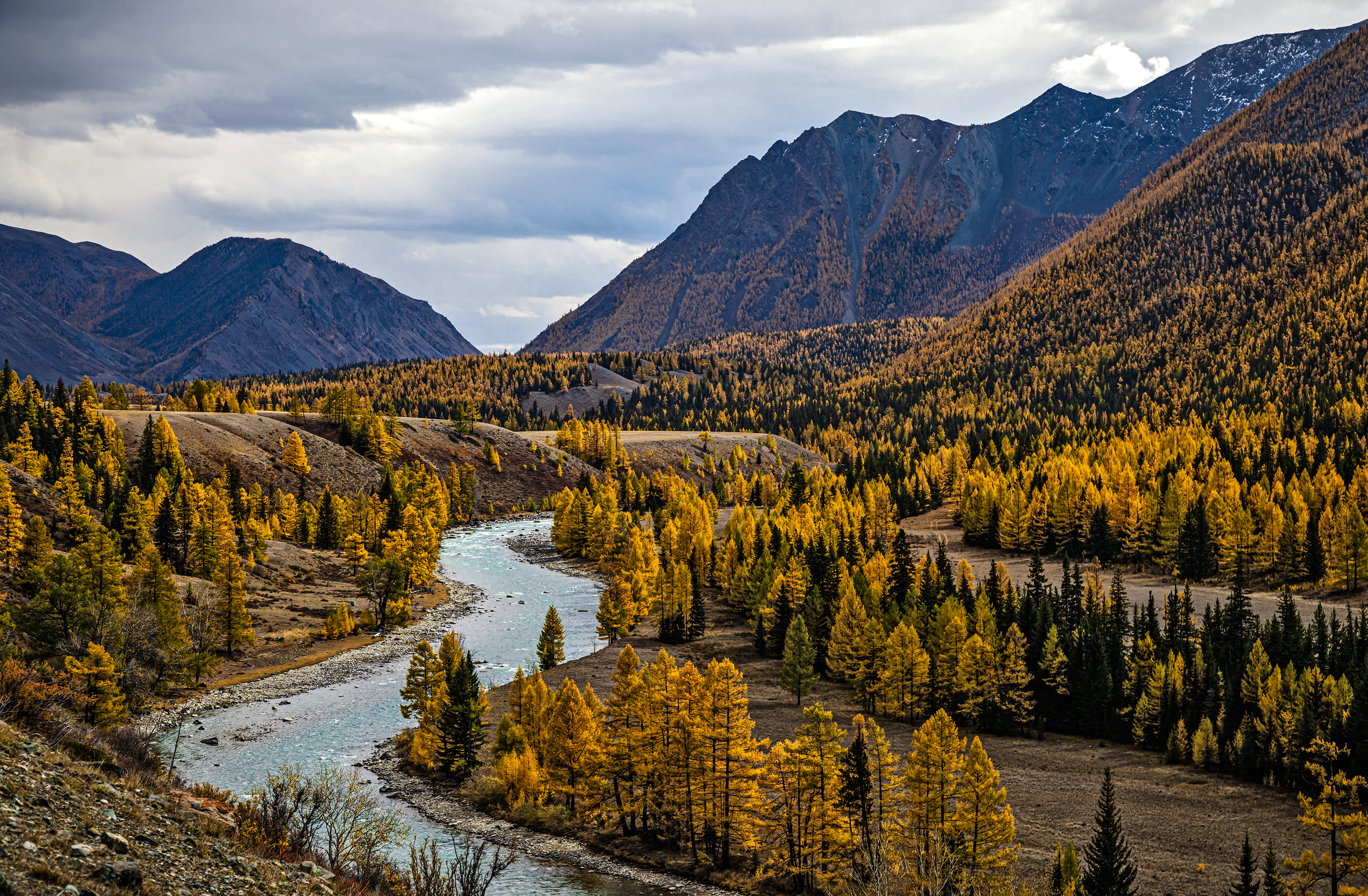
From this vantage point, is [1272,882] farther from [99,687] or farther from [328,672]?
[328,672]

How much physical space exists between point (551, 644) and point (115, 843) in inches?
2521

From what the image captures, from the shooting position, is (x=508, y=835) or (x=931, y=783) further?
(x=508, y=835)

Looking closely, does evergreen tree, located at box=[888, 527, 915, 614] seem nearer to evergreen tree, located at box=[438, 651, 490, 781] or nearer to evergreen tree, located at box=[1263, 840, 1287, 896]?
evergreen tree, located at box=[438, 651, 490, 781]

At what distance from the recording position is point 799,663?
80438 millimetres

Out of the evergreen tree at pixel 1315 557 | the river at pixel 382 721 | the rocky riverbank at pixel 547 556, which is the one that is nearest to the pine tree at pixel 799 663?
the river at pixel 382 721

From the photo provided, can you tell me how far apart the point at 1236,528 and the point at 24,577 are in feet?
459

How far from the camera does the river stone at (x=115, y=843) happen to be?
22.9 m

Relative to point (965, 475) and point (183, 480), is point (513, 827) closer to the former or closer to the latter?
point (183, 480)

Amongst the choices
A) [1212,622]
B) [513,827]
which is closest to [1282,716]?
[1212,622]

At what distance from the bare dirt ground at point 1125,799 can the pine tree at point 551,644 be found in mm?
1231

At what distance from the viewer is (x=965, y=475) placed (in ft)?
632

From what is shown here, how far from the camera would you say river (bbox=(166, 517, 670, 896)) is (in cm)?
5100

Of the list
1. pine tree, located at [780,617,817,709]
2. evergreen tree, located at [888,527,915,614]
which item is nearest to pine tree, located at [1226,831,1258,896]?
pine tree, located at [780,617,817,709]

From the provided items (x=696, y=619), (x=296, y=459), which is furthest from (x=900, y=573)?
(x=296, y=459)
